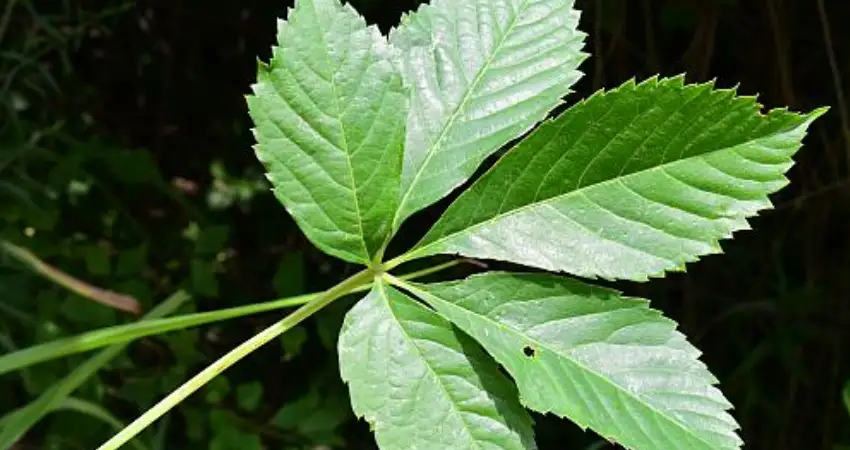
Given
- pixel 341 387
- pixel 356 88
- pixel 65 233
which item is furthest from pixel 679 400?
pixel 65 233

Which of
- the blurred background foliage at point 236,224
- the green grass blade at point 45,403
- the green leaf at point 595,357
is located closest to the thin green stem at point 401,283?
the green leaf at point 595,357

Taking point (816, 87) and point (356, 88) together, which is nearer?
point (356, 88)

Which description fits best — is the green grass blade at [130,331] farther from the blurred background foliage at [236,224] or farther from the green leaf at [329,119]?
the blurred background foliage at [236,224]

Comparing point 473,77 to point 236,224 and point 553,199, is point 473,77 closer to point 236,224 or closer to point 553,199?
point 553,199

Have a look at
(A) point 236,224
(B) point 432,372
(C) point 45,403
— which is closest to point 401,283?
(B) point 432,372

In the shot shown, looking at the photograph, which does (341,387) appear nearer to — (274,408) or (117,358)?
(274,408)
